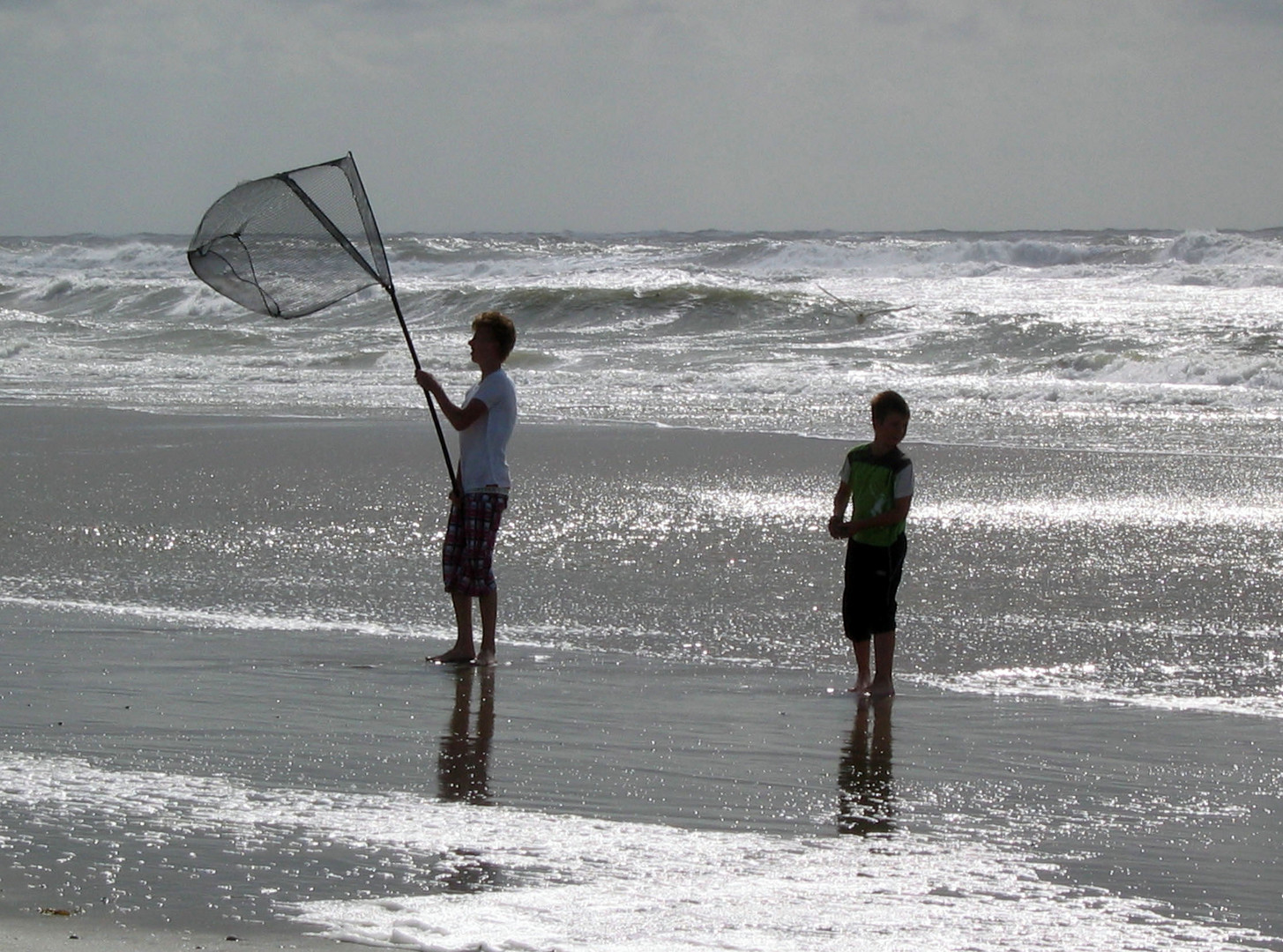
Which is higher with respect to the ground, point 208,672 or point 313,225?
point 313,225

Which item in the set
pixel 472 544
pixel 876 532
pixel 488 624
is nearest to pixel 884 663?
pixel 876 532

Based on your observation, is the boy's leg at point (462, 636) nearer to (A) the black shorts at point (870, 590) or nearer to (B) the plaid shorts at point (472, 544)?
(B) the plaid shorts at point (472, 544)

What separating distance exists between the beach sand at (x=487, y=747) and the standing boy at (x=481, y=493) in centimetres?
21

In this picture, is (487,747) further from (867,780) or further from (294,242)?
(294,242)

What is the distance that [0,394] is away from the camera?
17141mm

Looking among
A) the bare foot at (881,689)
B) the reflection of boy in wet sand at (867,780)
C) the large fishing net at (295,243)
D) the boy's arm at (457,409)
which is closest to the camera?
the reflection of boy in wet sand at (867,780)

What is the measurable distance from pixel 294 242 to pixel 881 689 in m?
2.70

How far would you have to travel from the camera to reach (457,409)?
5520mm

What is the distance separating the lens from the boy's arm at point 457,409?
5.43m

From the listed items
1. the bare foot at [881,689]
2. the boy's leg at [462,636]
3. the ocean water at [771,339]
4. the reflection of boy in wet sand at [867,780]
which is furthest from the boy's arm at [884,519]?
the ocean water at [771,339]

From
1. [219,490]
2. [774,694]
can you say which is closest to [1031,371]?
[219,490]

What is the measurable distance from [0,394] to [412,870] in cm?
1539

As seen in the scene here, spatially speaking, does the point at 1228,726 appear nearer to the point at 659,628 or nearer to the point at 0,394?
the point at 659,628

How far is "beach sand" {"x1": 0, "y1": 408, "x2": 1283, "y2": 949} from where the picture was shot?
331cm
